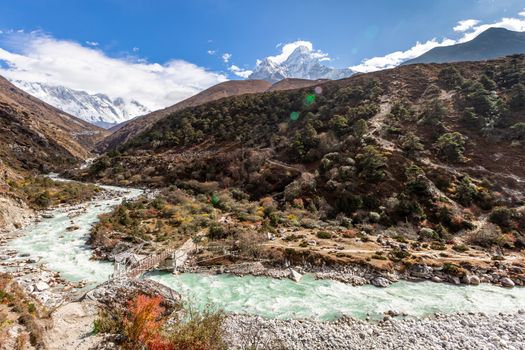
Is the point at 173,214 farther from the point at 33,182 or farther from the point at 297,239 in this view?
the point at 33,182

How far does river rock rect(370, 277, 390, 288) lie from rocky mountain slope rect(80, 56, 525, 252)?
43.6 ft

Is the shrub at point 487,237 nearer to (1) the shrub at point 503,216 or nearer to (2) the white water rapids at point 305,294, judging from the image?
(1) the shrub at point 503,216

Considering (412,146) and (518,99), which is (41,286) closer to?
(412,146)

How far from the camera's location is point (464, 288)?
19156 millimetres

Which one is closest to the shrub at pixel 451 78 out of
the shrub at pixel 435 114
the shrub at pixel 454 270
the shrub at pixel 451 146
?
the shrub at pixel 435 114

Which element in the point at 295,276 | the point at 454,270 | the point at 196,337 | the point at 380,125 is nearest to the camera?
the point at 196,337

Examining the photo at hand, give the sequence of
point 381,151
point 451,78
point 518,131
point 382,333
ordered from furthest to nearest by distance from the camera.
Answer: point 451,78, point 518,131, point 381,151, point 382,333

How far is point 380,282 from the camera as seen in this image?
19219 mm

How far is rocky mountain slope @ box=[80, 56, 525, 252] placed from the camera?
34188 mm

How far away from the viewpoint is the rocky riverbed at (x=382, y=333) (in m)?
12.9

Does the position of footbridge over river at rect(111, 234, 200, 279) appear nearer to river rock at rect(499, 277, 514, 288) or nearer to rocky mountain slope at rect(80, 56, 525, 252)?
rocky mountain slope at rect(80, 56, 525, 252)

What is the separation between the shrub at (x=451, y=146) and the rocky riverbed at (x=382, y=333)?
3345cm

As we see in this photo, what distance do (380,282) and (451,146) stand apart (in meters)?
34.3

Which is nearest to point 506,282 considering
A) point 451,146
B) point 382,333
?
point 382,333
